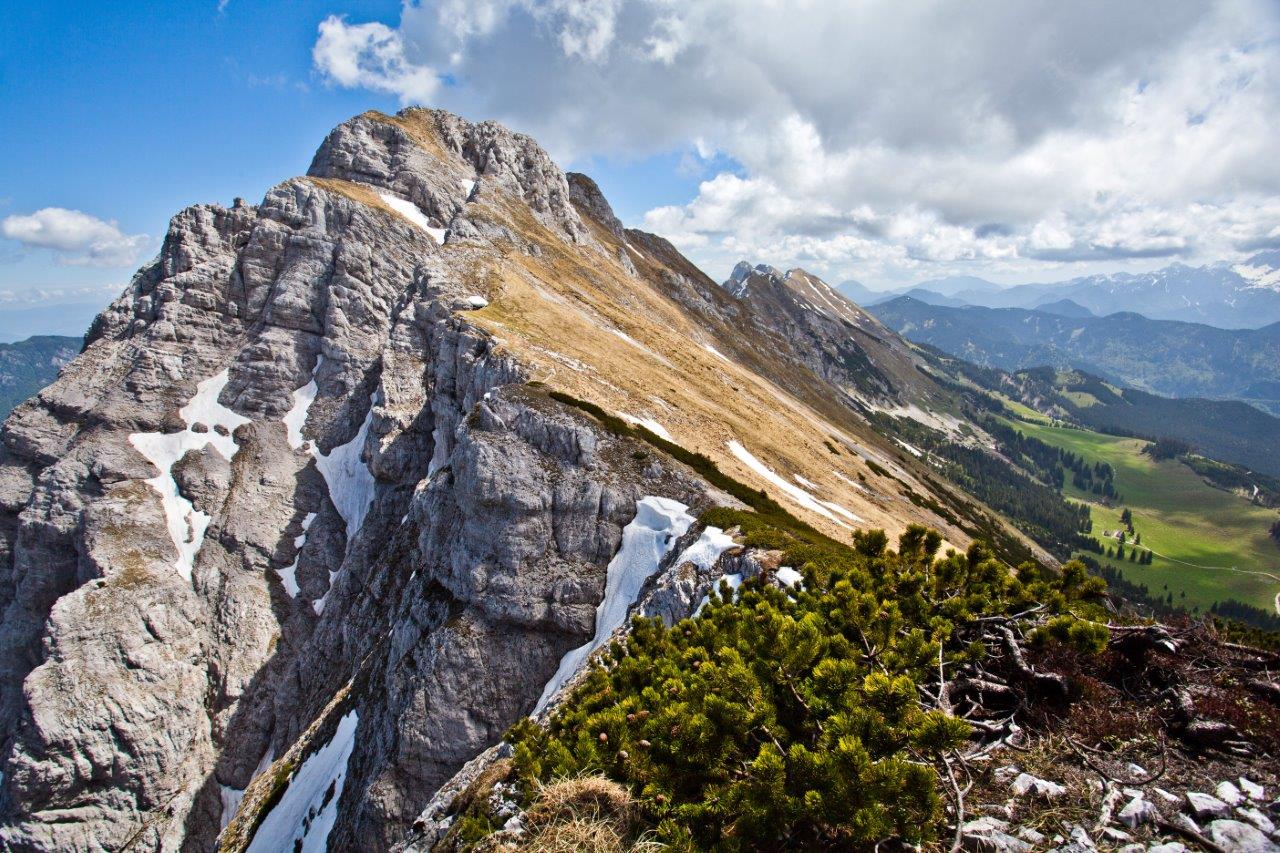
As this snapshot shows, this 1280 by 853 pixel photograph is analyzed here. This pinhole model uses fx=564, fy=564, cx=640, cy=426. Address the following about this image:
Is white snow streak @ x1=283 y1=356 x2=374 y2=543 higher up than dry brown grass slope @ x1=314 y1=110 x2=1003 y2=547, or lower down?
lower down

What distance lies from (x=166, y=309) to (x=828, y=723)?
8678 centimetres

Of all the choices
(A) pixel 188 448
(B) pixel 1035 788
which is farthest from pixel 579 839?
(A) pixel 188 448

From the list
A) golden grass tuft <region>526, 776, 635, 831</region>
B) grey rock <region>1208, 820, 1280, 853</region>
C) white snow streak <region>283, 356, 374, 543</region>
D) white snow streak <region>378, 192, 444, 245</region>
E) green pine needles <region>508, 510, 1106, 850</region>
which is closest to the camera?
grey rock <region>1208, 820, 1280, 853</region>

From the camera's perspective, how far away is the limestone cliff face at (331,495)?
32.2 meters

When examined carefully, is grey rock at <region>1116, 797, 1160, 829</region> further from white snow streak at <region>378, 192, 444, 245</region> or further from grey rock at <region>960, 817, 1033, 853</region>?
white snow streak at <region>378, 192, 444, 245</region>

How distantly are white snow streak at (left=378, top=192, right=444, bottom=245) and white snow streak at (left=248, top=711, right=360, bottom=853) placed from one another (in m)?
60.5

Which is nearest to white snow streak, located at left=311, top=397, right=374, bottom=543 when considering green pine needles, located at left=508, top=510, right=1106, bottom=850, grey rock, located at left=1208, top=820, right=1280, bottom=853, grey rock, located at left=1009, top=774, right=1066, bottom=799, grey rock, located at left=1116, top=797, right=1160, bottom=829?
green pine needles, located at left=508, top=510, right=1106, bottom=850

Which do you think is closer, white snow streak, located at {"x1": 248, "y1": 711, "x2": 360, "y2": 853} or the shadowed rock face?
white snow streak, located at {"x1": 248, "y1": 711, "x2": 360, "y2": 853}

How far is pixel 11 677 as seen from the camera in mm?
Result: 54969

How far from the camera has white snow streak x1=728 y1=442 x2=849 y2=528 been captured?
40188mm

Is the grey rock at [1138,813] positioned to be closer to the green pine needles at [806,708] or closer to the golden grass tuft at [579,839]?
the green pine needles at [806,708]

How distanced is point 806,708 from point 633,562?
22805mm

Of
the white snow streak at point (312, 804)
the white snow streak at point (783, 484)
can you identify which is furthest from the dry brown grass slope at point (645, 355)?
the white snow streak at point (312, 804)

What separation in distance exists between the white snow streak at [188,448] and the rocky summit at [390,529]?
0.29 metres
